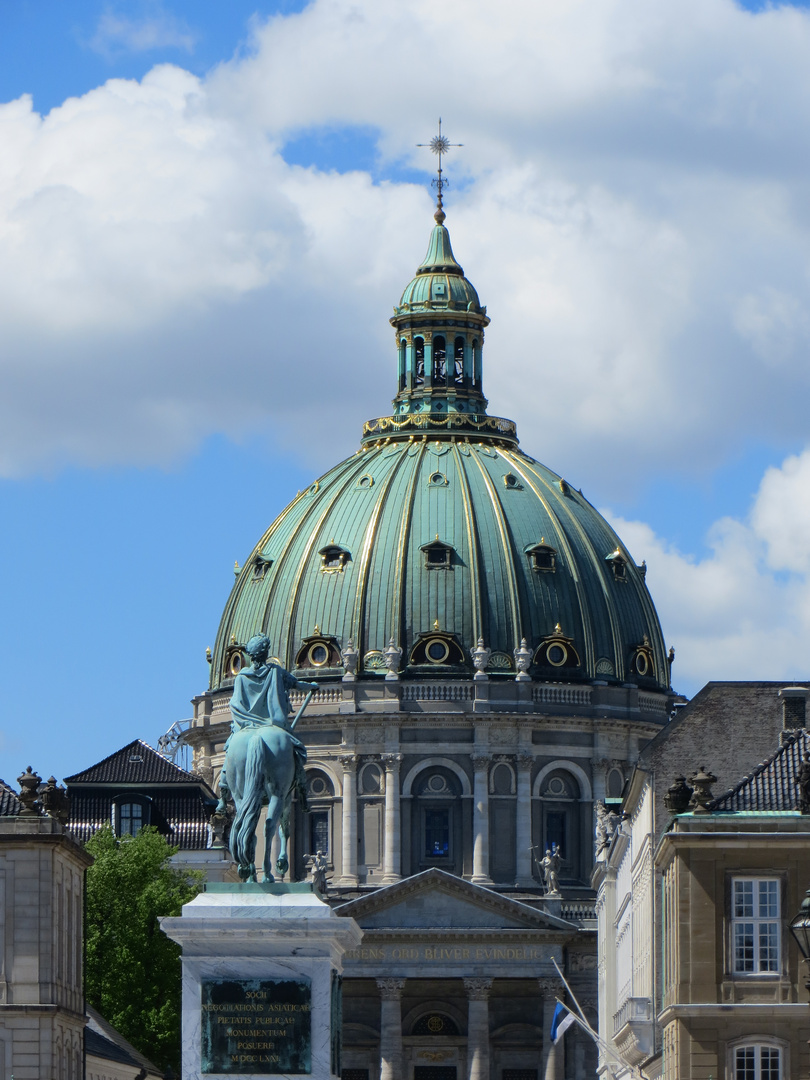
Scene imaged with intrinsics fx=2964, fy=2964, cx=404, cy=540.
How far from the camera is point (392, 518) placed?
156 meters

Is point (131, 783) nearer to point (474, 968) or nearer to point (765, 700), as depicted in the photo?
point (474, 968)

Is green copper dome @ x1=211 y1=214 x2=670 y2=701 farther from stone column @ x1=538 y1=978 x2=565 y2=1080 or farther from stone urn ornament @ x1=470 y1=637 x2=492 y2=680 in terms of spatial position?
stone column @ x1=538 y1=978 x2=565 y2=1080

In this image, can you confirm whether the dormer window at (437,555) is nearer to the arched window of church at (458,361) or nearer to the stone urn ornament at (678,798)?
the arched window of church at (458,361)

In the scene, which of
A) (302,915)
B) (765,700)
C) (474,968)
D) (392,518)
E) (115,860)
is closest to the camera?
(302,915)

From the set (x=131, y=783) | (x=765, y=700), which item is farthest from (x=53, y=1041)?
(x=131, y=783)

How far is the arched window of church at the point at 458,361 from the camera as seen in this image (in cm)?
16775

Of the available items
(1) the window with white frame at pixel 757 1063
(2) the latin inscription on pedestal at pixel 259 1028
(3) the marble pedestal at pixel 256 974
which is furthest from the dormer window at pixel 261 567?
(2) the latin inscription on pedestal at pixel 259 1028

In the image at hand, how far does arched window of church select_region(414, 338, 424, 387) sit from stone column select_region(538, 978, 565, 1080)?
126 feet

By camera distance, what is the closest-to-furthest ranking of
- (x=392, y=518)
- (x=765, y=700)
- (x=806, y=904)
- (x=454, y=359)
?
(x=806, y=904) < (x=765, y=700) < (x=392, y=518) < (x=454, y=359)

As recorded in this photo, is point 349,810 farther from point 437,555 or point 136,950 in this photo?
point 136,950

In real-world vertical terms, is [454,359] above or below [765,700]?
above

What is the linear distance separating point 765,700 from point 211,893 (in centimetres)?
3958

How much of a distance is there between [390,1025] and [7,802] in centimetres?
7811

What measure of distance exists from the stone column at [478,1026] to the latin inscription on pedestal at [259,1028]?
106728mm
